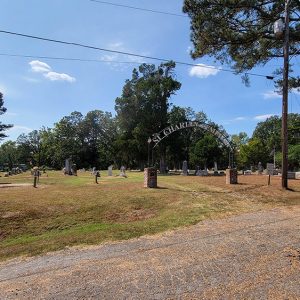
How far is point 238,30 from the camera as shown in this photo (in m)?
20.7

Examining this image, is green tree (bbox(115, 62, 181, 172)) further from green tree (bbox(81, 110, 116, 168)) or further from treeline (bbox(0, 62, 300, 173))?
green tree (bbox(81, 110, 116, 168))

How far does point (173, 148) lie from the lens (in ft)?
165

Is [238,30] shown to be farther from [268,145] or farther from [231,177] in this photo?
[268,145]

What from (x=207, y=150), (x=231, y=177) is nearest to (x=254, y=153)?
(x=207, y=150)

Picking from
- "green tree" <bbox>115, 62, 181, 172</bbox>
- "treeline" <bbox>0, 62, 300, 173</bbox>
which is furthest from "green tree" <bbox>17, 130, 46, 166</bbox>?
"green tree" <bbox>115, 62, 181, 172</bbox>

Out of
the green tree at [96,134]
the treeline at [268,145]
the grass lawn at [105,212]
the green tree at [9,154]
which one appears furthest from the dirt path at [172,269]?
the green tree at [9,154]

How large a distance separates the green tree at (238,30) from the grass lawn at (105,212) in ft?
28.6

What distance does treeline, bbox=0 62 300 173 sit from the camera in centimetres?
4756

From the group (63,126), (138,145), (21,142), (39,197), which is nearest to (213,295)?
(39,197)

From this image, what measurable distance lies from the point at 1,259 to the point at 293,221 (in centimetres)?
783

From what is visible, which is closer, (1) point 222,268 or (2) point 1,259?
(1) point 222,268

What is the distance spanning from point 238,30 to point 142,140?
93.5 ft

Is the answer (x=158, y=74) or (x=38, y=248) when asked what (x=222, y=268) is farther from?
(x=158, y=74)

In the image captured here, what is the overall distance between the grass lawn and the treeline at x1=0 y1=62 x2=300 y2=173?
1025 centimetres
